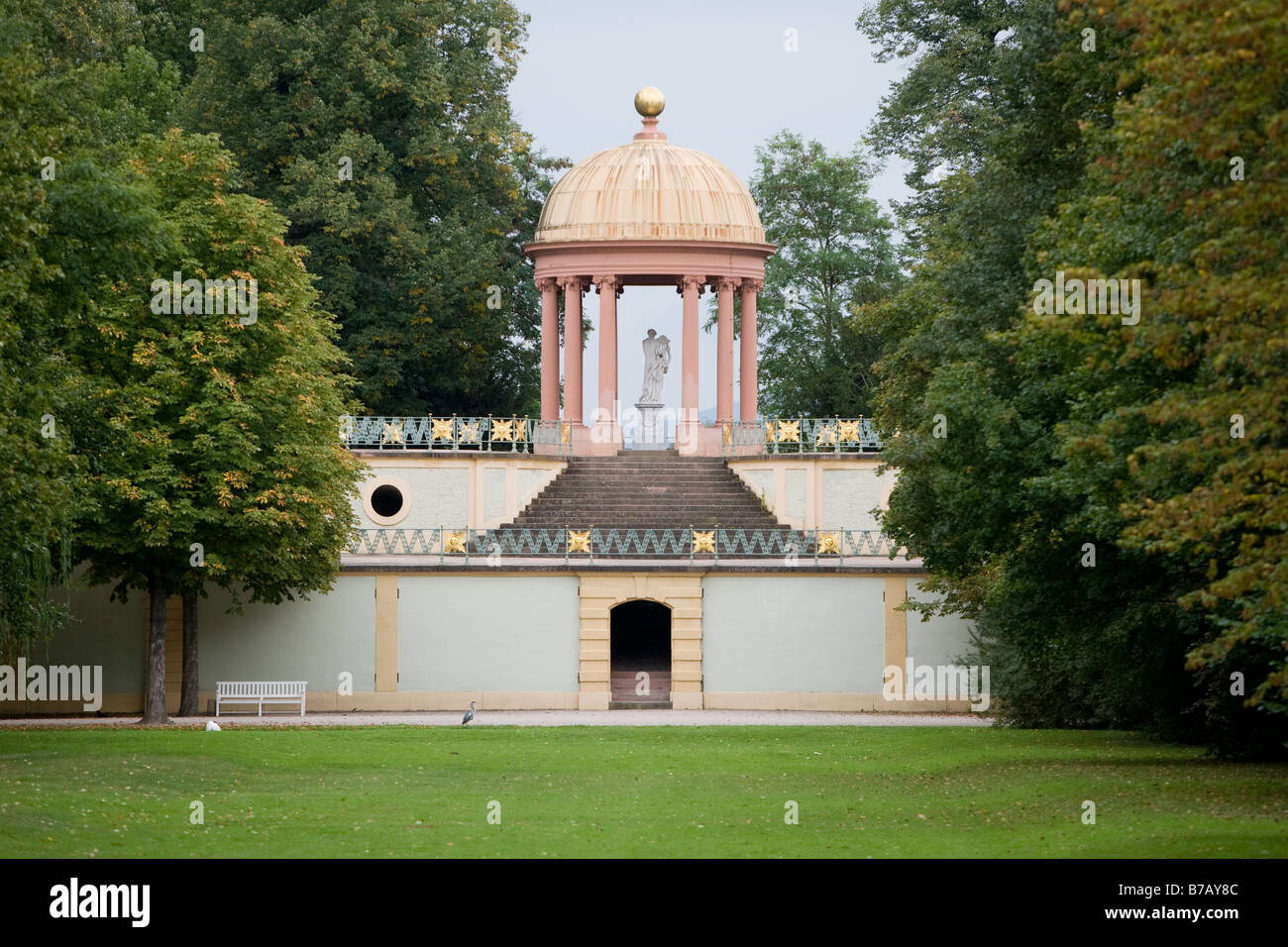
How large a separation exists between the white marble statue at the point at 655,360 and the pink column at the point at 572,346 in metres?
3.19

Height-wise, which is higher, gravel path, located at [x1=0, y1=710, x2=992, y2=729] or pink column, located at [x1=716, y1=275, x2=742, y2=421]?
pink column, located at [x1=716, y1=275, x2=742, y2=421]

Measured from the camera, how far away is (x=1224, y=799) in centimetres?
2322

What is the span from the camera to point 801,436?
165 ft

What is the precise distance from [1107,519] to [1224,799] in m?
3.39

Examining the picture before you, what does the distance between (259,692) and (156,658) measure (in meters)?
2.86

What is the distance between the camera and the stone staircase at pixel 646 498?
46.5 metres

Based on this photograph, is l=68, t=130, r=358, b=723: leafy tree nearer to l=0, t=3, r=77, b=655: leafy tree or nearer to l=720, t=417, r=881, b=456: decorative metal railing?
l=0, t=3, r=77, b=655: leafy tree

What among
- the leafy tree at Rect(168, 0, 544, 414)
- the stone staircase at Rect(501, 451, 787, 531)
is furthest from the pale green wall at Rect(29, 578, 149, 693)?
the leafy tree at Rect(168, 0, 544, 414)

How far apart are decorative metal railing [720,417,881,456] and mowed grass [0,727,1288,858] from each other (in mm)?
15613

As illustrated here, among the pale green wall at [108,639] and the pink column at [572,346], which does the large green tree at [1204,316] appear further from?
the pink column at [572,346]

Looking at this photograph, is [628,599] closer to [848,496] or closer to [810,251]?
[848,496]

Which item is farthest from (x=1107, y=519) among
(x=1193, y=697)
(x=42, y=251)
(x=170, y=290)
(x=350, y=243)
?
(x=350, y=243)

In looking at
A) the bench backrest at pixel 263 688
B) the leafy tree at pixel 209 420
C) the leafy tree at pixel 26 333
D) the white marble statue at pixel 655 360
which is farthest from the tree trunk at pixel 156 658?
the white marble statue at pixel 655 360

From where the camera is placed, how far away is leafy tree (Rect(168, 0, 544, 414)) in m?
53.1
